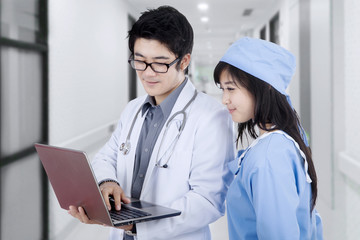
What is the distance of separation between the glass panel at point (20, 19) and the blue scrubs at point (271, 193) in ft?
4.82

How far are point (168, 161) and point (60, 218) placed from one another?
1.88m

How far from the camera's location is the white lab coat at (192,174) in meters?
1.03

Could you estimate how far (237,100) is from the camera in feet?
3.38

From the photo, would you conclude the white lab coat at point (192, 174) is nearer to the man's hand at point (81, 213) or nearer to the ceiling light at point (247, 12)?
the man's hand at point (81, 213)

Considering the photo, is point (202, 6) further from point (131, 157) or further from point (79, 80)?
point (131, 157)

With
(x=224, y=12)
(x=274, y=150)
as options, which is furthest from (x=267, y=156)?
(x=224, y=12)

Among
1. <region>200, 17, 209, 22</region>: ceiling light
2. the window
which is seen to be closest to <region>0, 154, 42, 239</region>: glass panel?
the window

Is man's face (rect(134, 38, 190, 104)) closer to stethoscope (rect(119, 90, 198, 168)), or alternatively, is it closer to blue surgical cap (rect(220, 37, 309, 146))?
stethoscope (rect(119, 90, 198, 168))

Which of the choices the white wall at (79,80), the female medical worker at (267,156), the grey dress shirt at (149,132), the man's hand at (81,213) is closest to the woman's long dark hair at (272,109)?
the female medical worker at (267,156)

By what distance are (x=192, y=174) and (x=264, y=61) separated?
1.24 ft

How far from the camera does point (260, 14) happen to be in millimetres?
6980

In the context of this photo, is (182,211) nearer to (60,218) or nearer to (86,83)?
(60,218)

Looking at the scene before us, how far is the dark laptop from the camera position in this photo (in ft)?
2.91

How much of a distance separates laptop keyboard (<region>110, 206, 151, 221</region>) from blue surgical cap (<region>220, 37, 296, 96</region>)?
472mm
